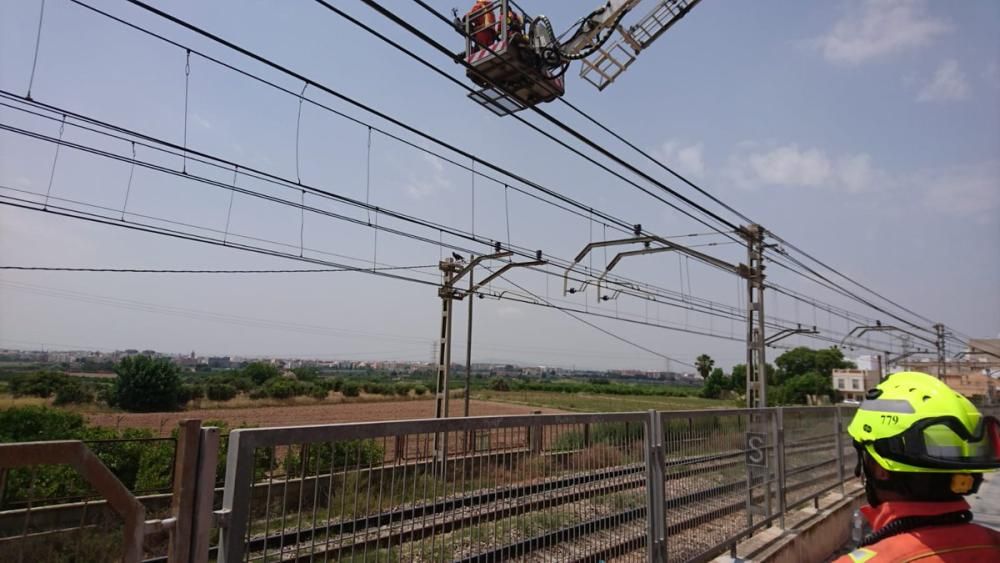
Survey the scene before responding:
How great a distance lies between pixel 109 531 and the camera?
1955 millimetres

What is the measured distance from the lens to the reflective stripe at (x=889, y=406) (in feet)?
6.50

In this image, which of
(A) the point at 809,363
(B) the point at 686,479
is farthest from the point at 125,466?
(A) the point at 809,363

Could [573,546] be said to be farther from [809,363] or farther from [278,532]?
[809,363]

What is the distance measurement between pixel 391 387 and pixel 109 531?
81.3 metres

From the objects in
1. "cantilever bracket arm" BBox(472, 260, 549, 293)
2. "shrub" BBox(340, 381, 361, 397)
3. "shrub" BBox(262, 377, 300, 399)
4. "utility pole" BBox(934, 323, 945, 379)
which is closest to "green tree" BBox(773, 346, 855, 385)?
"utility pole" BBox(934, 323, 945, 379)

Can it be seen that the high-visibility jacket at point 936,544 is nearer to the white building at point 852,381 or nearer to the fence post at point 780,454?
the fence post at point 780,454

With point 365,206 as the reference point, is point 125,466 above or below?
below

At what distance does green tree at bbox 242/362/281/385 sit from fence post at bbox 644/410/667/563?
73575 millimetres

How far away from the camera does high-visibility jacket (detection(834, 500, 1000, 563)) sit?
5.96ft

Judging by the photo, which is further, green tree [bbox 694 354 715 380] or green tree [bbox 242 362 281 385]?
green tree [bbox 694 354 715 380]

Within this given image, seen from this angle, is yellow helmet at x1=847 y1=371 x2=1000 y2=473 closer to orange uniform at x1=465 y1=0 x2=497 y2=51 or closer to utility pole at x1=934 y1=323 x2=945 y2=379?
orange uniform at x1=465 y1=0 x2=497 y2=51

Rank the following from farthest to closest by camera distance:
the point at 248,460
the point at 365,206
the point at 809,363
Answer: the point at 809,363 → the point at 365,206 → the point at 248,460

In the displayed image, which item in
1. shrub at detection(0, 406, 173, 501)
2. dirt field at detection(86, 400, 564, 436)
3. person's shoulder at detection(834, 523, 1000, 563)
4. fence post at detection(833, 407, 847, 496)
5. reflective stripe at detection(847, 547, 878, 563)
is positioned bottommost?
dirt field at detection(86, 400, 564, 436)

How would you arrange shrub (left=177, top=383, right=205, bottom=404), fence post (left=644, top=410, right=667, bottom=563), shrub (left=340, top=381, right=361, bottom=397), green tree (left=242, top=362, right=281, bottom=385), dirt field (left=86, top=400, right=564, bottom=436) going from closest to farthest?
Answer: fence post (left=644, top=410, right=667, bottom=563) → dirt field (left=86, top=400, right=564, bottom=436) → shrub (left=177, top=383, right=205, bottom=404) → shrub (left=340, top=381, right=361, bottom=397) → green tree (left=242, top=362, right=281, bottom=385)
